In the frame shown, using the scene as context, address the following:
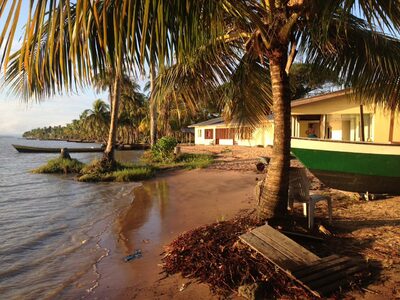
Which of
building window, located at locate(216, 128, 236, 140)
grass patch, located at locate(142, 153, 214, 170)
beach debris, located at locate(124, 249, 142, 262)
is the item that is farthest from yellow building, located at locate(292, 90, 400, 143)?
building window, located at locate(216, 128, 236, 140)

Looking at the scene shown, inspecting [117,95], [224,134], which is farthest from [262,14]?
[224,134]

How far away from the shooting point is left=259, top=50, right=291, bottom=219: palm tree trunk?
520 centimetres

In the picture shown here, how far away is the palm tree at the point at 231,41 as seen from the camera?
7.97 ft

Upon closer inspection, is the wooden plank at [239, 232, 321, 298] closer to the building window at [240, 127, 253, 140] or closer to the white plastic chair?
the white plastic chair

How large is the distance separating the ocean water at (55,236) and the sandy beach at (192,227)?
0.37 m

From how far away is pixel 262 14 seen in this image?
4895 mm

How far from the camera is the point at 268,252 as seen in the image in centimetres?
453

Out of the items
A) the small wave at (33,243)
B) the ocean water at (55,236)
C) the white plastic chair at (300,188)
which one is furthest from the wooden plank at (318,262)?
the small wave at (33,243)

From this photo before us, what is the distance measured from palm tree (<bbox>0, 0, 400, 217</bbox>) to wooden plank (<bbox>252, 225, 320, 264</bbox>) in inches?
19.2

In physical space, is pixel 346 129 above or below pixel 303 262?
above

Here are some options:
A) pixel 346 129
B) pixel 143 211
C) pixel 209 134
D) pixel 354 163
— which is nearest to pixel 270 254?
pixel 354 163

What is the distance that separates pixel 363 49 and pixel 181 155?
1939cm

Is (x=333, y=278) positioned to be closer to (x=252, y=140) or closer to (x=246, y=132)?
(x=246, y=132)

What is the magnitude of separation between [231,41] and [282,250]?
3.51 m
